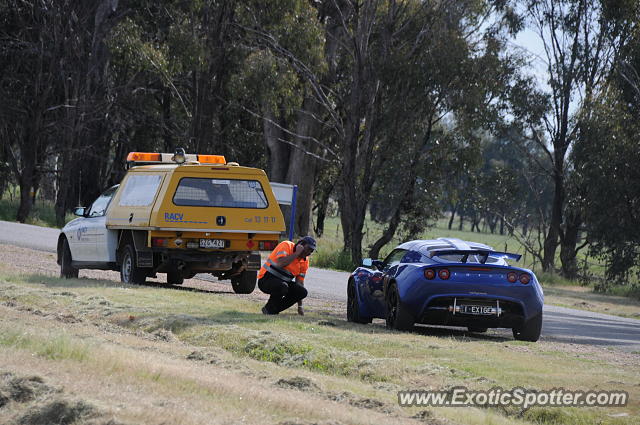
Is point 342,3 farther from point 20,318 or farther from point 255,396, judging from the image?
point 255,396

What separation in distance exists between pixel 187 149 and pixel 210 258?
29831 mm

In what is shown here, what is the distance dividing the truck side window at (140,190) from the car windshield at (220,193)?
0.47m

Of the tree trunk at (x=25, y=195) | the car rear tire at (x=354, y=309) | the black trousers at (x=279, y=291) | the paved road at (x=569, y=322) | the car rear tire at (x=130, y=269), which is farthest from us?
the tree trunk at (x=25, y=195)

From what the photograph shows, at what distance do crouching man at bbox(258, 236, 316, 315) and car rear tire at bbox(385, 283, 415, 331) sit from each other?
1.06 metres

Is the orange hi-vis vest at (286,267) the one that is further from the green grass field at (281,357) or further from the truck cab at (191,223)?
the truck cab at (191,223)

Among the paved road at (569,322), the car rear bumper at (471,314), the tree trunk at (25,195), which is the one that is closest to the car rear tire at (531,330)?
the car rear bumper at (471,314)

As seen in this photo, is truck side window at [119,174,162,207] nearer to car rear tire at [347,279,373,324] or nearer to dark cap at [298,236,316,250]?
car rear tire at [347,279,373,324]

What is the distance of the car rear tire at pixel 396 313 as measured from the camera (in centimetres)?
1370

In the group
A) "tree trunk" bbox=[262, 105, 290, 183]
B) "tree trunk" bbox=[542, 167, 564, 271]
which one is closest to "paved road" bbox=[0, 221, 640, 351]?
"tree trunk" bbox=[262, 105, 290, 183]

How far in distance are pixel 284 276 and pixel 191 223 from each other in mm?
3665

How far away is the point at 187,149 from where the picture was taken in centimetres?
4741

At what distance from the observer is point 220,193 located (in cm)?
1803

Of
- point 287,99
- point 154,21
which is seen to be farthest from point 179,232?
point 154,21

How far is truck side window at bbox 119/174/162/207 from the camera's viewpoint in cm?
1802
